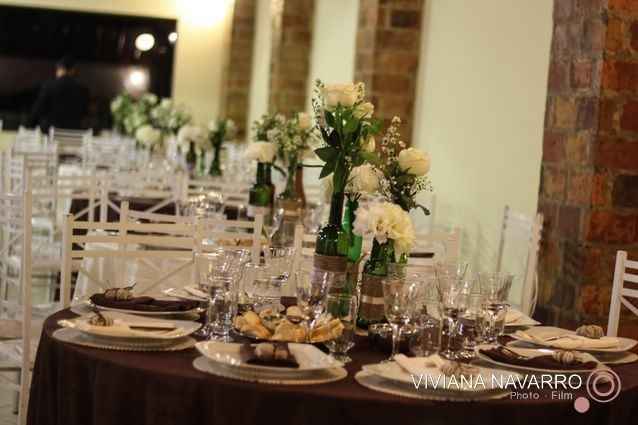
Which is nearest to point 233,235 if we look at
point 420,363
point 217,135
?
point 420,363

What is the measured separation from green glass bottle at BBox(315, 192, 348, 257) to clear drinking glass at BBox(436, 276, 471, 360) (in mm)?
509

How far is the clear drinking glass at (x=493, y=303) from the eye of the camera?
3.04 meters

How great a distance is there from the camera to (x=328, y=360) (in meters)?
2.64

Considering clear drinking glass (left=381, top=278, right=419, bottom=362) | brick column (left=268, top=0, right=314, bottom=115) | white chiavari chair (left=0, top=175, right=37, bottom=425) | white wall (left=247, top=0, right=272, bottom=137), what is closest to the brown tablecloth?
clear drinking glass (left=381, top=278, right=419, bottom=362)

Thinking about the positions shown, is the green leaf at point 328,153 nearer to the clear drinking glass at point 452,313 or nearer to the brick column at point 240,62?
the clear drinking glass at point 452,313

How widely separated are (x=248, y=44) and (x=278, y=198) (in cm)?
950

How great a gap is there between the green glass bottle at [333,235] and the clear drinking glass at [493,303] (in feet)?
1.58

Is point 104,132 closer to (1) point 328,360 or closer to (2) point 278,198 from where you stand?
(2) point 278,198

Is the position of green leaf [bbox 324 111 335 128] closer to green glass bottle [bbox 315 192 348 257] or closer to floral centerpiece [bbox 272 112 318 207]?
green glass bottle [bbox 315 192 348 257]

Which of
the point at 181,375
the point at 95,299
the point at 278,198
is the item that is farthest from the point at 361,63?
the point at 181,375

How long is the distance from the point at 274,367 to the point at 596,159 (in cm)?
261

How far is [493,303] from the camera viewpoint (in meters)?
3.08

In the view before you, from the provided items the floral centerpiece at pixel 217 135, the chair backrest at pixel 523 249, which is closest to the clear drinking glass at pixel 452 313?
the chair backrest at pixel 523 249

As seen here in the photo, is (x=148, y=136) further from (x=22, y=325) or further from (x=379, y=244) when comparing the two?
(x=379, y=244)
